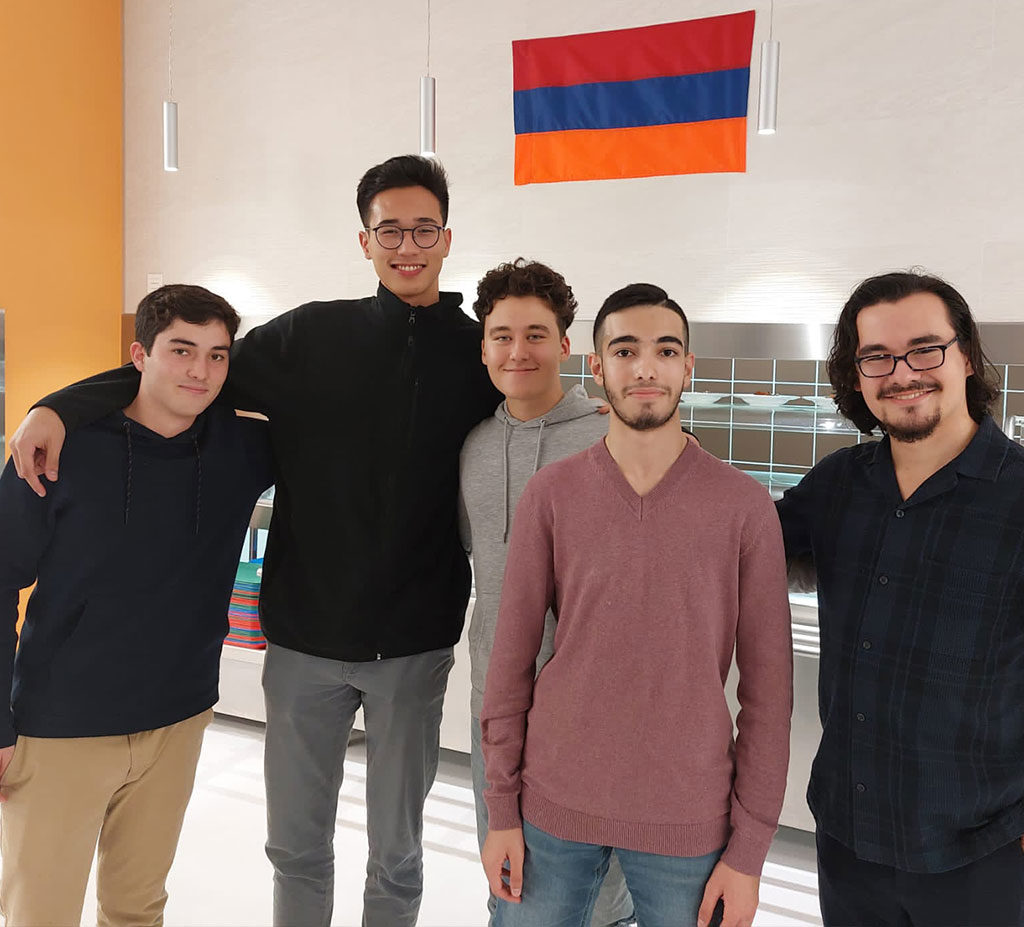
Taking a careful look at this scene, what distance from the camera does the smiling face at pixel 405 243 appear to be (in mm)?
2104

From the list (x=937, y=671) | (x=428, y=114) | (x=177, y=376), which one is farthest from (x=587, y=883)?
(x=428, y=114)

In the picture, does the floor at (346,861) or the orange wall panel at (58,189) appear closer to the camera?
the floor at (346,861)

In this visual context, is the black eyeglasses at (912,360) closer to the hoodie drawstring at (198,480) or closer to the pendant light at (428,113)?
the hoodie drawstring at (198,480)

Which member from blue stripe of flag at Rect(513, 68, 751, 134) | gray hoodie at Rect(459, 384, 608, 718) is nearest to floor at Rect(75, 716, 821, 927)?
gray hoodie at Rect(459, 384, 608, 718)

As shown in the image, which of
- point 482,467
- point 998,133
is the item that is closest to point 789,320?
point 998,133

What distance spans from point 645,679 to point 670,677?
39mm

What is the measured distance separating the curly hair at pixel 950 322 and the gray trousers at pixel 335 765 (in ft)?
3.58

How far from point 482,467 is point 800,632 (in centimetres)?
155

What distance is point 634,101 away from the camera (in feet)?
12.8

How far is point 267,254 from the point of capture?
473 cm

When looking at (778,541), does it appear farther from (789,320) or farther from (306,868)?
(789,320)

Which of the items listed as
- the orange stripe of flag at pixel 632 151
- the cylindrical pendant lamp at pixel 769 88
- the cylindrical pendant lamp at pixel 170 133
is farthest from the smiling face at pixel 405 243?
the cylindrical pendant lamp at pixel 170 133

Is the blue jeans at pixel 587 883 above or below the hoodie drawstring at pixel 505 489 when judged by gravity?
below

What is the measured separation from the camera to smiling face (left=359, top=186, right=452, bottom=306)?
210 centimetres
